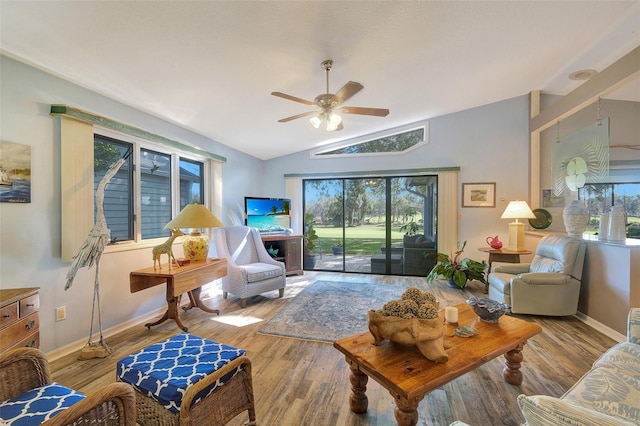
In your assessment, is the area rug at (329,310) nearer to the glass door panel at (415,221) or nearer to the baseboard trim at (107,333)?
the glass door panel at (415,221)

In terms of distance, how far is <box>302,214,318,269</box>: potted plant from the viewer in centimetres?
545

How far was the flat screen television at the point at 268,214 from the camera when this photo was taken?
4605 millimetres

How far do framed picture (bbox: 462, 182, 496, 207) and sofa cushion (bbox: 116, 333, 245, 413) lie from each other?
14.7ft

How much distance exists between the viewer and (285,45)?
2.13 meters

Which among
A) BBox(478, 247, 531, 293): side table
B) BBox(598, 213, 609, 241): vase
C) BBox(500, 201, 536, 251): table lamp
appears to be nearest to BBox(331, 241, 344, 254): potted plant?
BBox(478, 247, 531, 293): side table

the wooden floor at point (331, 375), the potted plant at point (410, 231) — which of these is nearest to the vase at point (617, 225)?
the wooden floor at point (331, 375)

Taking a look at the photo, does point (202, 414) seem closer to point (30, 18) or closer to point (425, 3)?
point (30, 18)

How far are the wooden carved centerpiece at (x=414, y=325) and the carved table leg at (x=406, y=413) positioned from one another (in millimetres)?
269

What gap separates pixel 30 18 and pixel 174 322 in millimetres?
2717

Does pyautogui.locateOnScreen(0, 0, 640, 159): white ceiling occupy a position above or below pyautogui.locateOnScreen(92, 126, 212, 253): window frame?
above

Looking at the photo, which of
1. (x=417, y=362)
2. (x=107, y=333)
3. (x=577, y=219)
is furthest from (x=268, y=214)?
(x=577, y=219)

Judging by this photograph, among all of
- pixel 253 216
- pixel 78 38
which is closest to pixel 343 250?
pixel 253 216

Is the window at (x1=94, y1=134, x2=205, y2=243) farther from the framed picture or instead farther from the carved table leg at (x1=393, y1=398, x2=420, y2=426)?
the framed picture

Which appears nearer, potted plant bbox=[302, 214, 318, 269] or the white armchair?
the white armchair
